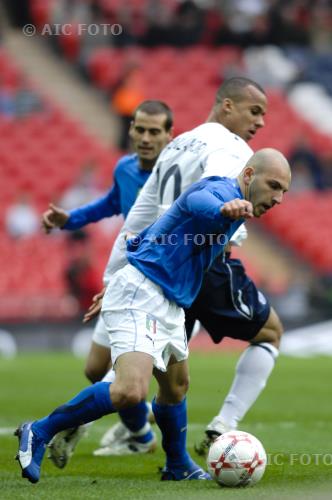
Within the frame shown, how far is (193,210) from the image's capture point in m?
5.70

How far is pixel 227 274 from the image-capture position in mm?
7230

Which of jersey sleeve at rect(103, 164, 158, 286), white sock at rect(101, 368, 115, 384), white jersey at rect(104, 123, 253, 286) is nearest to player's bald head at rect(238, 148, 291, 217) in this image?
white jersey at rect(104, 123, 253, 286)

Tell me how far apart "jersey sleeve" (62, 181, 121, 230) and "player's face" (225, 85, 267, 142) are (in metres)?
1.27

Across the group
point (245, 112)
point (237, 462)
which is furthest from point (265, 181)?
point (245, 112)

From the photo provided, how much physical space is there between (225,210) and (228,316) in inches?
73.9

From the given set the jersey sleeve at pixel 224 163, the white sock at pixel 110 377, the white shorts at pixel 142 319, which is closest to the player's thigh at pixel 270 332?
the white sock at pixel 110 377

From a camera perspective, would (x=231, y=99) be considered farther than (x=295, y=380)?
No

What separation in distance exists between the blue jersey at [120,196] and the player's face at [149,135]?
5.4 inches

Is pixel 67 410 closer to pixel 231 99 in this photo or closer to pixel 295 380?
pixel 231 99

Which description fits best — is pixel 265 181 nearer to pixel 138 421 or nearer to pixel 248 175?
pixel 248 175

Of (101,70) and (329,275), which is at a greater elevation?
(101,70)

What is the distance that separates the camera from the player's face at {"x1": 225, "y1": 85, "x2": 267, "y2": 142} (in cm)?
734

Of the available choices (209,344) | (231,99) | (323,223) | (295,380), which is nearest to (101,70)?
(323,223)

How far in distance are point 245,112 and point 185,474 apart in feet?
7.68
